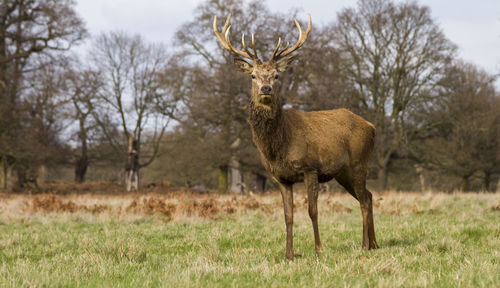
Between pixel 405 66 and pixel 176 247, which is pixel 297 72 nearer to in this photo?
pixel 405 66

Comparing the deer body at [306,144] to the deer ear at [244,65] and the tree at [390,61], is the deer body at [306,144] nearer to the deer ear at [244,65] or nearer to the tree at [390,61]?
the deer ear at [244,65]

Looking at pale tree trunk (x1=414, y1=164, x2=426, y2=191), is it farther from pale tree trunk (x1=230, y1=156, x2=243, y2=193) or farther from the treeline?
pale tree trunk (x1=230, y1=156, x2=243, y2=193)

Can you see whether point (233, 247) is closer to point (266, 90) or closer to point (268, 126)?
point (268, 126)

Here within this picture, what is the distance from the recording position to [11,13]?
21234 mm

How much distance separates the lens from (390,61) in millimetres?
24812

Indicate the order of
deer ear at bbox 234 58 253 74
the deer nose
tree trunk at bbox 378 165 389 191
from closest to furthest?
the deer nose < deer ear at bbox 234 58 253 74 < tree trunk at bbox 378 165 389 191

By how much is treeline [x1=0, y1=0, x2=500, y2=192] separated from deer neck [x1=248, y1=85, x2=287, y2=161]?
14.1m

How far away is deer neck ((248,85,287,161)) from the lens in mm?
5168

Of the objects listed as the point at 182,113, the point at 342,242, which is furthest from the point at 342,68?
the point at 342,242

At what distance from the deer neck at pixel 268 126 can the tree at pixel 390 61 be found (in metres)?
19.2

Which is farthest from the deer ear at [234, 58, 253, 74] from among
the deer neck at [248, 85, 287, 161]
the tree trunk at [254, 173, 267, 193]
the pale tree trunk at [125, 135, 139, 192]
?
the pale tree trunk at [125, 135, 139, 192]

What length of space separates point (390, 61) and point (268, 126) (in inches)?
853

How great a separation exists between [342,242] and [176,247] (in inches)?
96.9

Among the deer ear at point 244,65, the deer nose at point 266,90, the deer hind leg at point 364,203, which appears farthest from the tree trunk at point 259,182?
the deer nose at point 266,90
